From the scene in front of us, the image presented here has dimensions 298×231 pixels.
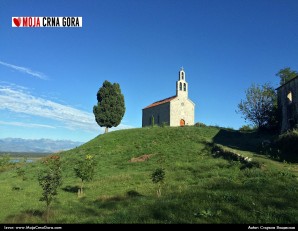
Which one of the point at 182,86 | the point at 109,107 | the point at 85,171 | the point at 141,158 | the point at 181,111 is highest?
the point at 182,86

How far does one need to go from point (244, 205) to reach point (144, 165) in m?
24.3

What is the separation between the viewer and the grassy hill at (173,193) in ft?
44.2

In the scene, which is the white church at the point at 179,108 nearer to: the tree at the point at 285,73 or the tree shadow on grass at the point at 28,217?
the tree at the point at 285,73

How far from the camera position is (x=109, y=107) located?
2702 inches

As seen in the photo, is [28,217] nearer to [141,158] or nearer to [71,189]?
[71,189]

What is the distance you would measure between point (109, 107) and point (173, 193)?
163 feet

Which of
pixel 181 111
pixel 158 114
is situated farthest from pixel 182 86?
pixel 158 114

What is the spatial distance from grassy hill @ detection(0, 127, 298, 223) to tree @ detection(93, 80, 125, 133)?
1929cm

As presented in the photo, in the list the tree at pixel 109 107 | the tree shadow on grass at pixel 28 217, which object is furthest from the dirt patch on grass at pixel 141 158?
the tree at pixel 109 107

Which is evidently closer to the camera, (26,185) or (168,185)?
(168,185)

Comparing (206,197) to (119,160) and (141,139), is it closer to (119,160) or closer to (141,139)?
(119,160)

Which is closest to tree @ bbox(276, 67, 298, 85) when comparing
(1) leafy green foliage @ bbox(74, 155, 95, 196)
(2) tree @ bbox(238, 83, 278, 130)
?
(2) tree @ bbox(238, 83, 278, 130)

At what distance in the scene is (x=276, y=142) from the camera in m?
37.5
